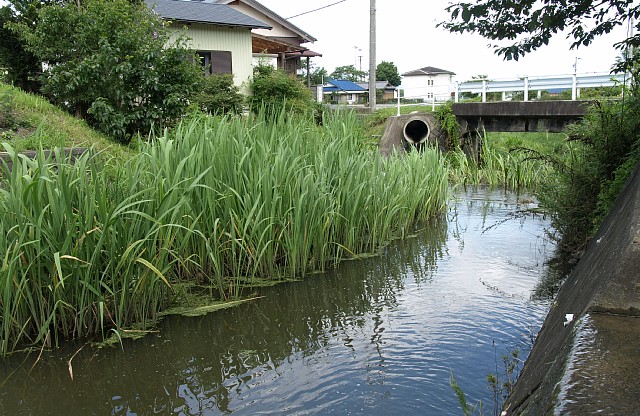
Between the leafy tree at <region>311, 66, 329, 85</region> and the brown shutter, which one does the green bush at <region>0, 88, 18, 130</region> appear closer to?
the brown shutter

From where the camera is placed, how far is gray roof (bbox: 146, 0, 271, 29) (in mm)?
17812

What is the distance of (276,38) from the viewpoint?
2727 cm

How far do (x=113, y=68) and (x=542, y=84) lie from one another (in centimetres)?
1104

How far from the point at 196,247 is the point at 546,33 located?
3620mm

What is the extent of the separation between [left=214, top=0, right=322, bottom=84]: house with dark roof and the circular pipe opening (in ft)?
24.2

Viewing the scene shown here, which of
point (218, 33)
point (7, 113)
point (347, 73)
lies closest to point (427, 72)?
point (347, 73)

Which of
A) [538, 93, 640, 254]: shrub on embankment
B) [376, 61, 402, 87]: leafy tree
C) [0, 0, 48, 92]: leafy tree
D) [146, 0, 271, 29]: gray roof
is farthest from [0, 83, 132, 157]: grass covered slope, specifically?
[376, 61, 402, 87]: leafy tree

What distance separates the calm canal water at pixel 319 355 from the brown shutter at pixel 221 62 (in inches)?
574

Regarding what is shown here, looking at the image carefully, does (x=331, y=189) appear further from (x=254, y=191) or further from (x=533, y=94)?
(x=533, y=94)

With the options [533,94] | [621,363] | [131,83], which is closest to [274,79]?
[131,83]

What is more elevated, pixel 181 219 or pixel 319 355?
pixel 181 219

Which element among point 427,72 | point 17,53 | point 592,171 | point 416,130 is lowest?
point 592,171

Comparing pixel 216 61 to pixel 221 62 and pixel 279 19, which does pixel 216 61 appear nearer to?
pixel 221 62

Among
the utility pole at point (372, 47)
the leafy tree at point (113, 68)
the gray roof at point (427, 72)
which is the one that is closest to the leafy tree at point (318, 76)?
the gray roof at point (427, 72)
